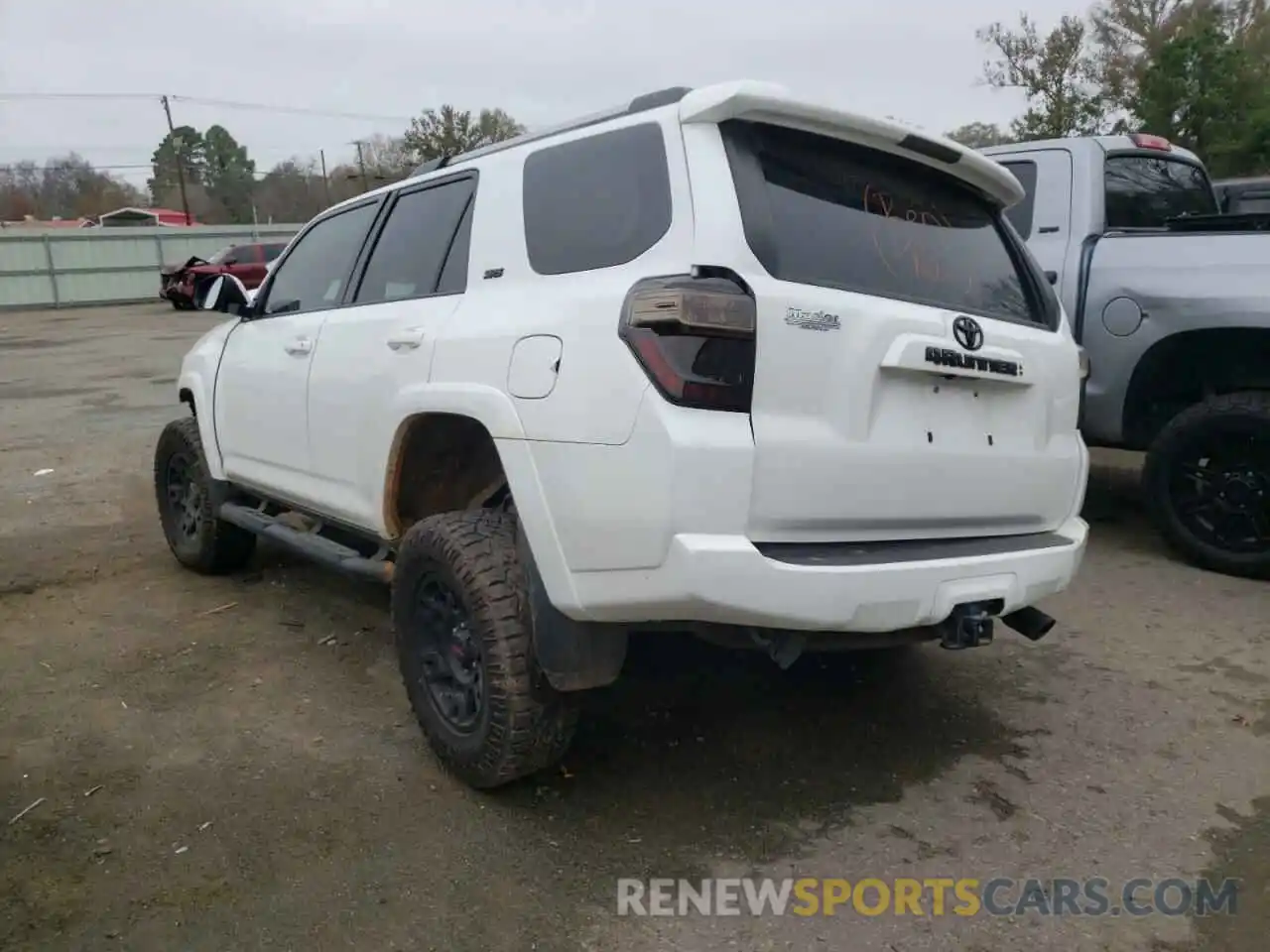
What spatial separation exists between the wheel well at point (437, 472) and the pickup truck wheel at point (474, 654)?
289 millimetres

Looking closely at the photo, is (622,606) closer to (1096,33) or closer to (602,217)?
(602,217)

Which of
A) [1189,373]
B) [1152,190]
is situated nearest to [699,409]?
[1189,373]

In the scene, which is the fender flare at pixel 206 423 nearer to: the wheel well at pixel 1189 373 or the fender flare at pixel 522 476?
the fender flare at pixel 522 476

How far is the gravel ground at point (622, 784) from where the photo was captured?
251cm

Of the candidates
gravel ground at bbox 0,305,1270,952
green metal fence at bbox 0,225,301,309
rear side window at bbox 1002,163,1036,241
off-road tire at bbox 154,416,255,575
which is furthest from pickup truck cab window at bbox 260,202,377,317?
green metal fence at bbox 0,225,301,309

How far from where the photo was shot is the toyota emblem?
2814 mm

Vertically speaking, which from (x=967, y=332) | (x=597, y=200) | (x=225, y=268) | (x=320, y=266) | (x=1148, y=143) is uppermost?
(x=1148, y=143)

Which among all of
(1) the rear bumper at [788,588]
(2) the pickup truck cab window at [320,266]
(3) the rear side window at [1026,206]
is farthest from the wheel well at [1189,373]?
(2) the pickup truck cab window at [320,266]

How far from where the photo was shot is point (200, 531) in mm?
5160

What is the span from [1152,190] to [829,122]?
4.12m

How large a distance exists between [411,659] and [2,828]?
1.21 m

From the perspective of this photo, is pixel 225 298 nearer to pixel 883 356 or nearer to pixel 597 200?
pixel 597 200

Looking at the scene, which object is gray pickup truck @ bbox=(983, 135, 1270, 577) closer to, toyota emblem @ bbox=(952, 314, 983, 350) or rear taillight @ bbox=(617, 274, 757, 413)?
toyota emblem @ bbox=(952, 314, 983, 350)

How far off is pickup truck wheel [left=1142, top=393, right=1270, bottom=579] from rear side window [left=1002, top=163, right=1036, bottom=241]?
1.30 m
